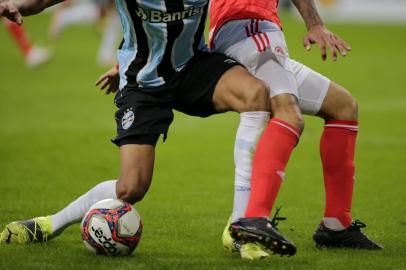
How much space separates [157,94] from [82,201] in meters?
0.84

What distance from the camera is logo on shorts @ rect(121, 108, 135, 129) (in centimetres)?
573

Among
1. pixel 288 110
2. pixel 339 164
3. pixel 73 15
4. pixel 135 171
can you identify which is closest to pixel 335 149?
pixel 339 164

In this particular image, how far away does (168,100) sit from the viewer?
19.0ft

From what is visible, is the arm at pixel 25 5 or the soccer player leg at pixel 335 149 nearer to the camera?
the arm at pixel 25 5

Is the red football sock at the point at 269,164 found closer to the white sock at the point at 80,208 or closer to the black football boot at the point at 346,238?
the black football boot at the point at 346,238

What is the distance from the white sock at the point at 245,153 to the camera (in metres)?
5.39

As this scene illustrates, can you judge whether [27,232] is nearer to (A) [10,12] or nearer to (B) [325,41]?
(A) [10,12]

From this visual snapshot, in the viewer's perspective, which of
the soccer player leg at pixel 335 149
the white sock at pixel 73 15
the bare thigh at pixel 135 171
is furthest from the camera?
the white sock at pixel 73 15

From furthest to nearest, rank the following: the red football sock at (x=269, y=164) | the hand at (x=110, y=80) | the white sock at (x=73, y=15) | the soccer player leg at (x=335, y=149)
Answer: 1. the white sock at (x=73, y=15)
2. the hand at (x=110, y=80)
3. the soccer player leg at (x=335, y=149)
4. the red football sock at (x=269, y=164)

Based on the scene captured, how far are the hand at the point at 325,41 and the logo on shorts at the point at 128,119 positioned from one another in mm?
1194

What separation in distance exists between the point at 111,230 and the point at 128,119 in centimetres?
77

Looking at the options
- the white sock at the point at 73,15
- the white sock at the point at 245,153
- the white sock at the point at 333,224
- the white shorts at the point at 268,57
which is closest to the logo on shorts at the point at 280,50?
the white shorts at the point at 268,57

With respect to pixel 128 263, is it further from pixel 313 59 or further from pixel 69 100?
pixel 313 59

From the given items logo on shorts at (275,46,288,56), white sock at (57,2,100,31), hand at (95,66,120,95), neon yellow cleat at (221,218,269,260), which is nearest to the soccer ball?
neon yellow cleat at (221,218,269,260)
